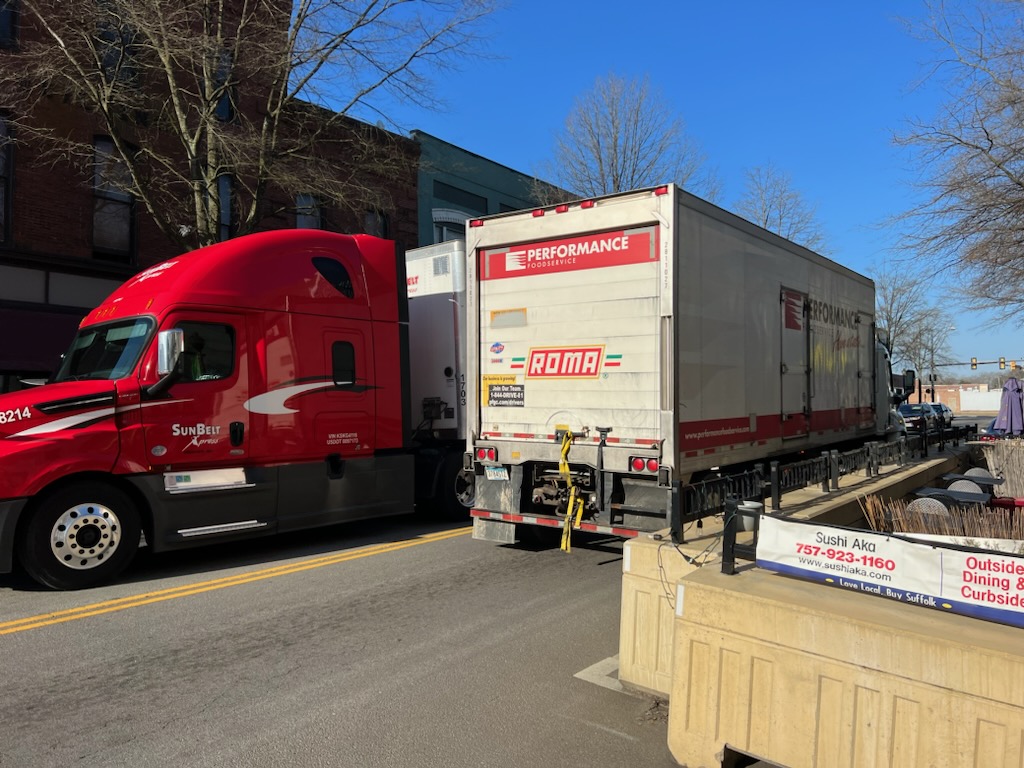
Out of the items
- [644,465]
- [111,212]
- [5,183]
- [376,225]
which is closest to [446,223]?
[376,225]

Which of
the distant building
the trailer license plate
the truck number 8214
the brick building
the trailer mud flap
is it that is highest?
the distant building

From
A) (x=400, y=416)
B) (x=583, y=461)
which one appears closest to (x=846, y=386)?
(x=583, y=461)

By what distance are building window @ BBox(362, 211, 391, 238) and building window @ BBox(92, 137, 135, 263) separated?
6.45 meters

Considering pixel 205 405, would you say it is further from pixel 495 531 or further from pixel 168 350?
pixel 495 531

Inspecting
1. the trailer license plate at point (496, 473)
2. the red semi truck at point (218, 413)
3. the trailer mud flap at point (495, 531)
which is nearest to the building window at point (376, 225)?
the red semi truck at point (218, 413)

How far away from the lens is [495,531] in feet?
24.7

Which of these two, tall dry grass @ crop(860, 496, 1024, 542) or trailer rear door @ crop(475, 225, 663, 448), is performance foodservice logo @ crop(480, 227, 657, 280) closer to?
trailer rear door @ crop(475, 225, 663, 448)

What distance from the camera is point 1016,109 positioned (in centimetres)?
1194


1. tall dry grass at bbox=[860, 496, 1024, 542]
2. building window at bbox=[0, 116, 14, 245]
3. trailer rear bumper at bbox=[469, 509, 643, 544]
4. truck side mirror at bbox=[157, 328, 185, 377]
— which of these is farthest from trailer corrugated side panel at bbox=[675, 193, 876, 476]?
building window at bbox=[0, 116, 14, 245]

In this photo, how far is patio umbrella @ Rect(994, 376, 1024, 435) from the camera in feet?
49.4

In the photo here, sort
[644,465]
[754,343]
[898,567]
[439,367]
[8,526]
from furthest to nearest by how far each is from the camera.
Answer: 1. [439,367]
2. [754,343]
3. [644,465]
4. [8,526]
5. [898,567]

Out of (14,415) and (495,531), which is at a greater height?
(14,415)

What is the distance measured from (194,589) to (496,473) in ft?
9.97

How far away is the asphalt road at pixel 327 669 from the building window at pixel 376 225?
14698 mm
